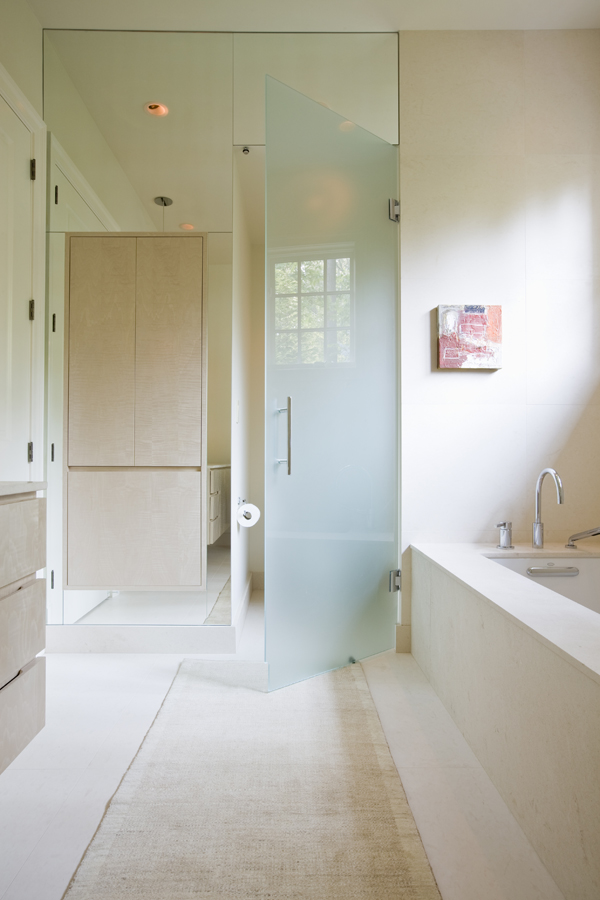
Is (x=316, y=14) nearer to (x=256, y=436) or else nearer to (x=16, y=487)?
(x=256, y=436)

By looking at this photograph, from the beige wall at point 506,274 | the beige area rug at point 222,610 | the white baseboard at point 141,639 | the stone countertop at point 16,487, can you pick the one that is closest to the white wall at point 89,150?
the beige wall at point 506,274

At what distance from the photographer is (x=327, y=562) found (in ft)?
7.13

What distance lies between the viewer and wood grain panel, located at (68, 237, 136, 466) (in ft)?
8.13

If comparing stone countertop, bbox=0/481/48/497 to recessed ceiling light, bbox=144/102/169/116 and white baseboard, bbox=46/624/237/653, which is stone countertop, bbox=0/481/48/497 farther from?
recessed ceiling light, bbox=144/102/169/116

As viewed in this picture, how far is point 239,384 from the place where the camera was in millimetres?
2744

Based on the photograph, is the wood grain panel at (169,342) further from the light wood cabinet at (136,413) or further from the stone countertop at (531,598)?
the stone countertop at (531,598)

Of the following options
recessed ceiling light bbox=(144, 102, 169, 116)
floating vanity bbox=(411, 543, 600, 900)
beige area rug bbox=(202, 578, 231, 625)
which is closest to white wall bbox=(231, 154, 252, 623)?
beige area rug bbox=(202, 578, 231, 625)

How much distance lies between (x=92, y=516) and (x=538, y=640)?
2028 mm

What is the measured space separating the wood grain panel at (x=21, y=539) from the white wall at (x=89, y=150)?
163 centimetres

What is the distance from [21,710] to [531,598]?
4.53 ft

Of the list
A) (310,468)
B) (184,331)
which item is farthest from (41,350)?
(310,468)

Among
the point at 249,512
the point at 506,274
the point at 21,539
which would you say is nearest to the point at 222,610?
the point at 249,512

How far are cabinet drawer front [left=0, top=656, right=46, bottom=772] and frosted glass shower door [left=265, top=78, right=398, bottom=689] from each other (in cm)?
80

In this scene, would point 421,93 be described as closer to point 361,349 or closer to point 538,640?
point 361,349
